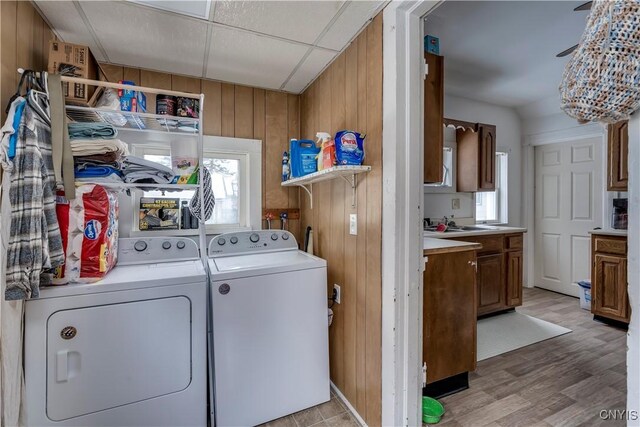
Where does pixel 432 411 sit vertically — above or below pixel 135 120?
below

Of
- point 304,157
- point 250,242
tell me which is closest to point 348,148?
point 304,157

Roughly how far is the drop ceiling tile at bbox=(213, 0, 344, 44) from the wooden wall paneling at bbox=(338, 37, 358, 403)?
290 mm

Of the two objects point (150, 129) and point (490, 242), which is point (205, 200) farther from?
point (490, 242)

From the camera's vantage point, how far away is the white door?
A: 357cm

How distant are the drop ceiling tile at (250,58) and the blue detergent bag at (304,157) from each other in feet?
1.97

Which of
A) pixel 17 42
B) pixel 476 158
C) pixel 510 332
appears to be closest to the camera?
pixel 17 42

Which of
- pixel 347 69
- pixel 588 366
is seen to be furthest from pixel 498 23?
pixel 588 366

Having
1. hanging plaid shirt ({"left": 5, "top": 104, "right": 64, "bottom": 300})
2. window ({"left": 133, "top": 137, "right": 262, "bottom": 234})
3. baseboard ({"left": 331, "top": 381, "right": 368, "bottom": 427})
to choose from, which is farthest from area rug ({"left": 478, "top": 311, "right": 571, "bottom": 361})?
hanging plaid shirt ({"left": 5, "top": 104, "right": 64, "bottom": 300})

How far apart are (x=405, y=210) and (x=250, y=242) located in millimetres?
1193

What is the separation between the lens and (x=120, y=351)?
1.36 m

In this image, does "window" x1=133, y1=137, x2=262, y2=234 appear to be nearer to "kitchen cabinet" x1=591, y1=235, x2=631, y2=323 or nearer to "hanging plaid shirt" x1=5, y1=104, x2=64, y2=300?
"hanging plaid shirt" x1=5, y1=104, x2=64, y2=300

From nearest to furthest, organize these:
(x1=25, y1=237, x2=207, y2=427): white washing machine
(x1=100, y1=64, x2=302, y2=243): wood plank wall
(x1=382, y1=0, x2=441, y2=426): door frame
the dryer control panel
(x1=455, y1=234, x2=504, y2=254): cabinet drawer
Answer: (x1=25, y1=237, x2=207, y2=427): white washing machine < (x1=382, y1=0, x2=441, y2=426): door frame < the dryer control panel < (x1=100, y1=64, x2=302, y2=243): wood plank wall < (x1=455, y1=234, x2=504, y2=254): cabinet drawer

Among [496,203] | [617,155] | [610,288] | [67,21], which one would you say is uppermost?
[67,21]

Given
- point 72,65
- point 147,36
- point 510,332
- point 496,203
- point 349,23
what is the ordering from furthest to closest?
point 496,203 < point 510,332 < point 147,36 < point 349,23 < point 72,65
